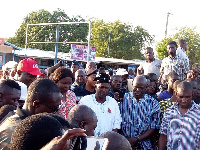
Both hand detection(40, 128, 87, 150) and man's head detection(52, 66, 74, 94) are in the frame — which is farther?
man's head detection(52, 66, 74, 94)

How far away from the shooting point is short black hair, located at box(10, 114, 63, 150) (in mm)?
1542

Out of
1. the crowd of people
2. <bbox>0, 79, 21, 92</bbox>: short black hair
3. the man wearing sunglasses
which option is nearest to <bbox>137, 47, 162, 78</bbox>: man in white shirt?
the crowd of people

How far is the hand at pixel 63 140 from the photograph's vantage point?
134cm

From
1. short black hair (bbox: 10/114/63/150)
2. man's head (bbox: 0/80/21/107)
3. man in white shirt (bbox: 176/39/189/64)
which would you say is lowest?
man's head (bbox: 0/80/21/107)

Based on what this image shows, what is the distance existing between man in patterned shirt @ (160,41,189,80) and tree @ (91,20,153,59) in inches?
1735

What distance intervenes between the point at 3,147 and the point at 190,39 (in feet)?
132

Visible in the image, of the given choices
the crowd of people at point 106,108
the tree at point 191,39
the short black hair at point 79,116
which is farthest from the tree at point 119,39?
the short black hair at point 79,116

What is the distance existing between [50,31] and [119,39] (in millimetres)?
16666

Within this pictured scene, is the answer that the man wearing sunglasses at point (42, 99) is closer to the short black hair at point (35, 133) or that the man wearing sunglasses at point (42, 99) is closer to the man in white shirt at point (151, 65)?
the short black hair at point (35, 133)

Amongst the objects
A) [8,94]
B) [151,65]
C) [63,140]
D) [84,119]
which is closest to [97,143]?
[63,140]

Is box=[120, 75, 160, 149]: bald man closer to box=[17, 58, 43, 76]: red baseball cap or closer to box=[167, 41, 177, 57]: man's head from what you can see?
box=[17, 58, 43, 76]: red baseball cap

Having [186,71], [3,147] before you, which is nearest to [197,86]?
[186,71]

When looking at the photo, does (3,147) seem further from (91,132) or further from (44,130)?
(91,132)

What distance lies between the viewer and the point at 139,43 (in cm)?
5369
